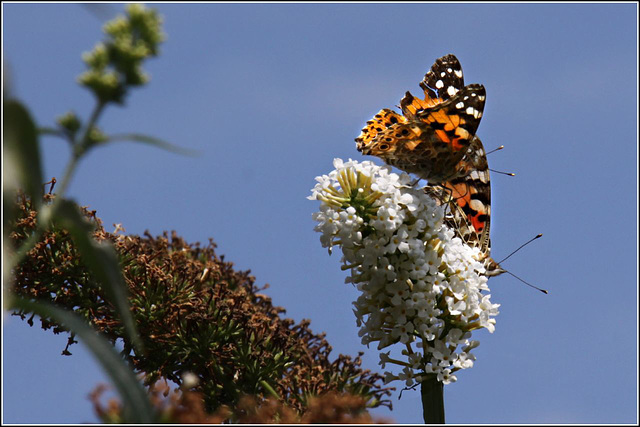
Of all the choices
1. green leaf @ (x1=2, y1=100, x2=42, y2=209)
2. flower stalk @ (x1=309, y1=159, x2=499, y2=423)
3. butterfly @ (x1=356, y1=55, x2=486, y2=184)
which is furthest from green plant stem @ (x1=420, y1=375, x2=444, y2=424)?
green leaf @ (x1=2, y1=100, x2=42, y2=209)

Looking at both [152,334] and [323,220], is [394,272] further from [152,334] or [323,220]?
[152,334]

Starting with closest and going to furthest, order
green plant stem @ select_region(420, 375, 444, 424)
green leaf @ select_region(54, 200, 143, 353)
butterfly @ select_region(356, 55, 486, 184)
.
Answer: green leaf @ select_region(54, 200, 143, 353), green plant stem @ select_region(420, 375, 444, 424), butterfly @ select_region(356, 55, 486, 184)

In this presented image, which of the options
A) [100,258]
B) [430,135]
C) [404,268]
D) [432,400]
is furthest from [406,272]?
[100,258]

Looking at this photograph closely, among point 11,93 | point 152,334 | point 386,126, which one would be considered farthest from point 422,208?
point 11,93

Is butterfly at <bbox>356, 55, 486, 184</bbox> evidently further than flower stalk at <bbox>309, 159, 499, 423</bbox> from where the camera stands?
Yes

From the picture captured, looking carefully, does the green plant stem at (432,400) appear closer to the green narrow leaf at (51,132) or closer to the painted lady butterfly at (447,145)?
the painted lady butterfly at (447,145)

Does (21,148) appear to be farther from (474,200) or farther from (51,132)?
(474,200)

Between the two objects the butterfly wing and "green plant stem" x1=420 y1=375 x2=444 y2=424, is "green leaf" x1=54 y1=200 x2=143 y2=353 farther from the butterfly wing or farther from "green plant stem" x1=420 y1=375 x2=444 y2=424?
the butterfly wing
